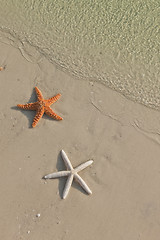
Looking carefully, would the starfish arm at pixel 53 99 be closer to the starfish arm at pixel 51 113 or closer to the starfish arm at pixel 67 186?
the starfish arm at pixel 51 113

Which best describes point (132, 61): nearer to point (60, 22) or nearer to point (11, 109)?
point (60, 22)

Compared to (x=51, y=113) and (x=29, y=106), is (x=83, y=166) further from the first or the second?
(x=29, y=106)

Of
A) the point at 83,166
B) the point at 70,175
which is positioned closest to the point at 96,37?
the point at 83,166

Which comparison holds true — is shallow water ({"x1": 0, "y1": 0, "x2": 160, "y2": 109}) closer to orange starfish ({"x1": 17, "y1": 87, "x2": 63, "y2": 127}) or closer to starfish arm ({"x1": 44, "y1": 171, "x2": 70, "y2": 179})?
orange starfish ({"x1": 17, "y1": 87, "x2": 63, "y2": 127})

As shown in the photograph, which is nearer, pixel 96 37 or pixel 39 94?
pixel 39 94

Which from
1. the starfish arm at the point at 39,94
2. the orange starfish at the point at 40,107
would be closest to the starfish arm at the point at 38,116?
the orange starfish at the point at 40,107

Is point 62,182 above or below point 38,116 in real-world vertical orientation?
below
